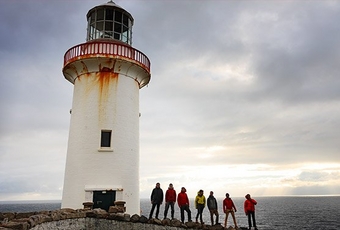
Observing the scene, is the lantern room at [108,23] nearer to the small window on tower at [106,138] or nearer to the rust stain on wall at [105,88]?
the rust stain on wall at [105,88]

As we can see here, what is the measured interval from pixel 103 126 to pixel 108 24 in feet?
17.2

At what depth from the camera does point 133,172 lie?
1277 centimetres

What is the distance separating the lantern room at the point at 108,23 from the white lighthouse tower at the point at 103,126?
556 mm

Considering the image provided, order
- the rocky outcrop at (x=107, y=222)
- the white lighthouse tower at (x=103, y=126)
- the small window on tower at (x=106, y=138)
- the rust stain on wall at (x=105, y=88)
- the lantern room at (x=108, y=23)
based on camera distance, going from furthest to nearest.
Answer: the lantern room at (x=108, y=23) → the rust stain on wall at (x=105, y=88) → the small window on tower at (x=106, y=138) → the white lighthouse tower at (x=103, y=126) → the rocky outcrop at (x=107, y=222)

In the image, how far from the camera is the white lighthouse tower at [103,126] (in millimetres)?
11969

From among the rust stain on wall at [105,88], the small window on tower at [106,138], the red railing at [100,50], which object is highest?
the red railing at [100,50]

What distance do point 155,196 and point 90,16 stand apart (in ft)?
29.9

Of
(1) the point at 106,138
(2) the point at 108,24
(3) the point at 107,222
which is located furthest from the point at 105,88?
(3) the point at 107,222

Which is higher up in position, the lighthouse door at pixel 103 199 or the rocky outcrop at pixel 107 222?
the lighthouse door at pixel 103 199

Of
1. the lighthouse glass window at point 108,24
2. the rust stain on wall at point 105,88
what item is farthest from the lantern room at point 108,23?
the rust stain on wall at point 105,88

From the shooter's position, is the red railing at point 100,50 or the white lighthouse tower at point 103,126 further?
the red railing at point 100,50

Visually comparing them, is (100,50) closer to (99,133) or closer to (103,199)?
(99,133)

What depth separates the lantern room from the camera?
14.0m

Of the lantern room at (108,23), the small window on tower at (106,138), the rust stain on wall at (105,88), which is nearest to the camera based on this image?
the small window on tower at (106,138)
